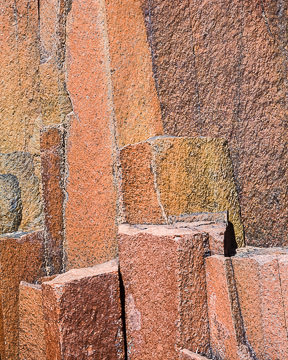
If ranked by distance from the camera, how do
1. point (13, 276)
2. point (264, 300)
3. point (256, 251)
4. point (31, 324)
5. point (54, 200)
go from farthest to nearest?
point (54, 200) → point (13, 276) → point (31, 324) → point (256, 251) → point (264, 300)

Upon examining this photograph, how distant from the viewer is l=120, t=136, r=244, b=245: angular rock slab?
1.86 m

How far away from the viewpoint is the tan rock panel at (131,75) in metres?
2.00

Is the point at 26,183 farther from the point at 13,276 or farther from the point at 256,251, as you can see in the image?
the point at 256,251

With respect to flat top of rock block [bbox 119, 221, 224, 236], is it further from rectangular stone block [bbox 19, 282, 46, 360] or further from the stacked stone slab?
rectangular stone block [bbox 19, 282, 46, 360]

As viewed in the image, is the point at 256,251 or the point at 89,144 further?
the point at 89,144

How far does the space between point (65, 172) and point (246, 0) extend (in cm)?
134

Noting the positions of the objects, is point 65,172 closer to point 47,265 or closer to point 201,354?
point 47,265

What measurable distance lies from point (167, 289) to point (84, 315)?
38cm

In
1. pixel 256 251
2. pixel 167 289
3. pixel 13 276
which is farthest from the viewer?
pixel 13 276

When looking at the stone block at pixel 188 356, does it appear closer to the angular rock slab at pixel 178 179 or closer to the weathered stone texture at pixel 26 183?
the angular rock slab at pixel 178 179

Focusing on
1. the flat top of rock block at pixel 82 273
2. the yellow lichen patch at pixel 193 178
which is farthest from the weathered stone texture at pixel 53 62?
the flat top of rock block at pixel 82 273

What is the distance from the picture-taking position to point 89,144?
2.29m

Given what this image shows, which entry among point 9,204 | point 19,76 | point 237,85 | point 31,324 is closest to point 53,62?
point 19,76

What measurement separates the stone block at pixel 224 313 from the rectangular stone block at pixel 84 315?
0.42m
